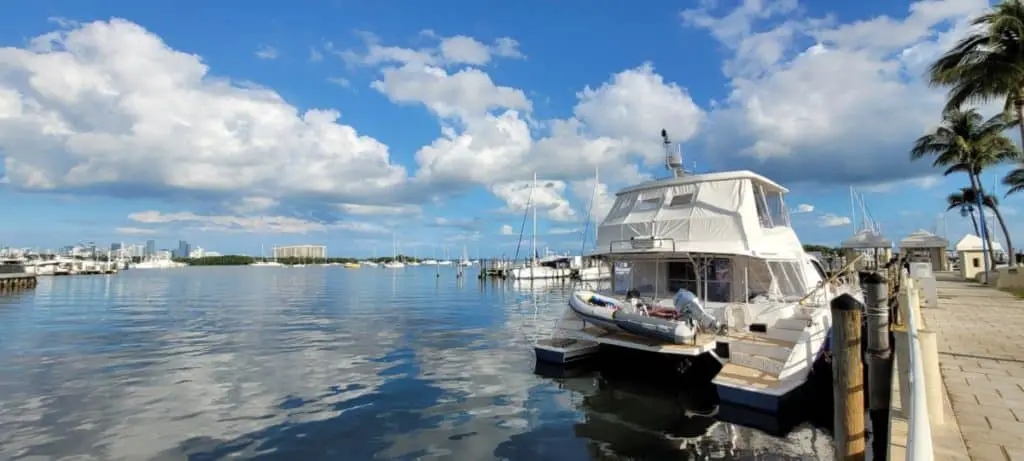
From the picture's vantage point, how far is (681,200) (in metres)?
15.2

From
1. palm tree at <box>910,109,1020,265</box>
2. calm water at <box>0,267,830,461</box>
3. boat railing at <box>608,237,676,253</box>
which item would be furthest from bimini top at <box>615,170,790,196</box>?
palm tree at <box>910,109,1020,265</box>

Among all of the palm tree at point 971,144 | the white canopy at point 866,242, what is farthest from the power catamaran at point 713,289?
the palm tree at point 971,144

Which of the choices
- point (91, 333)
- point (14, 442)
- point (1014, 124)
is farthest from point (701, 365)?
point (1014, 124)

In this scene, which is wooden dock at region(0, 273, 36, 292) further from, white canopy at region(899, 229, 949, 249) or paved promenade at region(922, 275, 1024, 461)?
white canopy at region(899, 229, 949, 249)

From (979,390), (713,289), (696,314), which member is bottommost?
(979,390)

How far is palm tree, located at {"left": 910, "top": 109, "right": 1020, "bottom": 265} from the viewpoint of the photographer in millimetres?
35188

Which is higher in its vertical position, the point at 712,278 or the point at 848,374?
the point at 712,278

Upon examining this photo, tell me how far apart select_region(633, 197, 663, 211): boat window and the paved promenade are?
7169mm

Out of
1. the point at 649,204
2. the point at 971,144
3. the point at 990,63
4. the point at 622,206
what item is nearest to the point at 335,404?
the point at 622,206

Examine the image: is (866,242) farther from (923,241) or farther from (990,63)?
(990,63)

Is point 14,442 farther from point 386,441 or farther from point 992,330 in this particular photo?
point 992,330

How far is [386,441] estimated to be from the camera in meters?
9.29

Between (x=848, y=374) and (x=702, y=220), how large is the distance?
26.5 feet

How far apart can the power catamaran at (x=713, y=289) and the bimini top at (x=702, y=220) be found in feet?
0.09
